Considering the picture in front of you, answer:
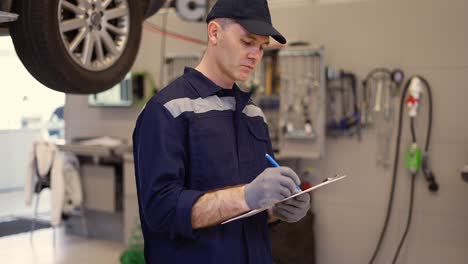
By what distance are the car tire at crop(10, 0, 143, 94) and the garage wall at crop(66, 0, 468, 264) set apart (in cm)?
222

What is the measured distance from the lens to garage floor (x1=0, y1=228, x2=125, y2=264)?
5.14m

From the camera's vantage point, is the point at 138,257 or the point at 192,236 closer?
the point at 192,236

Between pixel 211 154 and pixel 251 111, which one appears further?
pixel 251 111

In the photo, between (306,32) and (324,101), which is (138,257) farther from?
(306,32)

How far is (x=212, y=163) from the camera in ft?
5.07

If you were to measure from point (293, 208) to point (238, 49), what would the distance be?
1.66 feet

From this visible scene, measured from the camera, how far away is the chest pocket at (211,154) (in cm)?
153

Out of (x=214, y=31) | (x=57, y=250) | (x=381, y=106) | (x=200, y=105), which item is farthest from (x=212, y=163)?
(x=57, y=250)

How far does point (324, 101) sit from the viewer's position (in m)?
4.35

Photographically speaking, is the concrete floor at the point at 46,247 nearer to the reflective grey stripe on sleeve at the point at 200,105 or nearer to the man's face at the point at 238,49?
the reflective grey stripe on sleeve at the point at 200,105

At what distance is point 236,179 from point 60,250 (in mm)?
4447

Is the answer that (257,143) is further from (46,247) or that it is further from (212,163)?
(46,247)

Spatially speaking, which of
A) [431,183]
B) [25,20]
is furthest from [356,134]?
[25,20]

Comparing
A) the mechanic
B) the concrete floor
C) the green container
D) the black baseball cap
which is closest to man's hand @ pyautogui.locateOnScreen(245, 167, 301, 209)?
the mechanic
